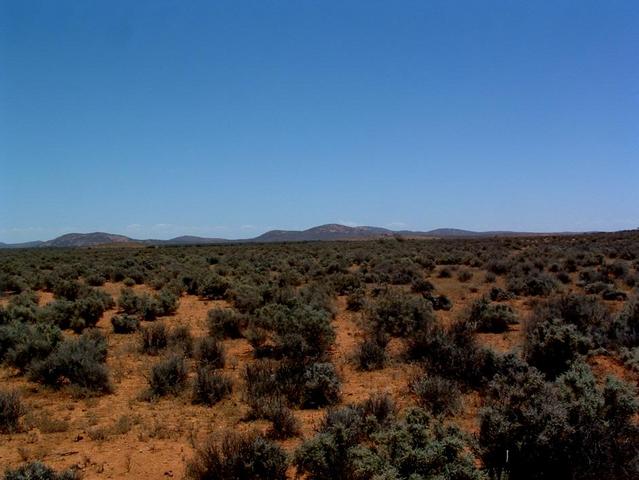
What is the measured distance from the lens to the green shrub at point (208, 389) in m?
7.43

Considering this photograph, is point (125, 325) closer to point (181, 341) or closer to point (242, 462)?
point (181, 341)

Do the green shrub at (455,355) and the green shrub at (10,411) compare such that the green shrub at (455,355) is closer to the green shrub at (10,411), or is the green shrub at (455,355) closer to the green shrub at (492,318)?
the green shrub at (492,318)

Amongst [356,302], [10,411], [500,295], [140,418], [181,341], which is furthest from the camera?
[500,295]

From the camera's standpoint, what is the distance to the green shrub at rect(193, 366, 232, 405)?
7.43 m

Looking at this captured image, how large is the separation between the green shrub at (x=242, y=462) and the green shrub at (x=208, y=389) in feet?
7.25

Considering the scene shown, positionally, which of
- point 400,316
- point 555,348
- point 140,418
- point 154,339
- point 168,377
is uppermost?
point 400,316

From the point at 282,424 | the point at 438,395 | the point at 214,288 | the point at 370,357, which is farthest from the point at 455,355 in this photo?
the point at 214,288

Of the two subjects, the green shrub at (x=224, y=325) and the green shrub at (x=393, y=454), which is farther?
the green shrub at (x=224, y=325)

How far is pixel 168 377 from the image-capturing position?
26.3 feet

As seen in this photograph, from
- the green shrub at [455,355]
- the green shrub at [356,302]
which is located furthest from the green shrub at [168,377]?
the green shrub at [356,302]

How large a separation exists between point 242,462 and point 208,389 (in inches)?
104

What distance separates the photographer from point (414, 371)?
27.9 ft

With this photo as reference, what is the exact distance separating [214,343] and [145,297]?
6222mm

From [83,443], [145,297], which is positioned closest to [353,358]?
[83,443]
